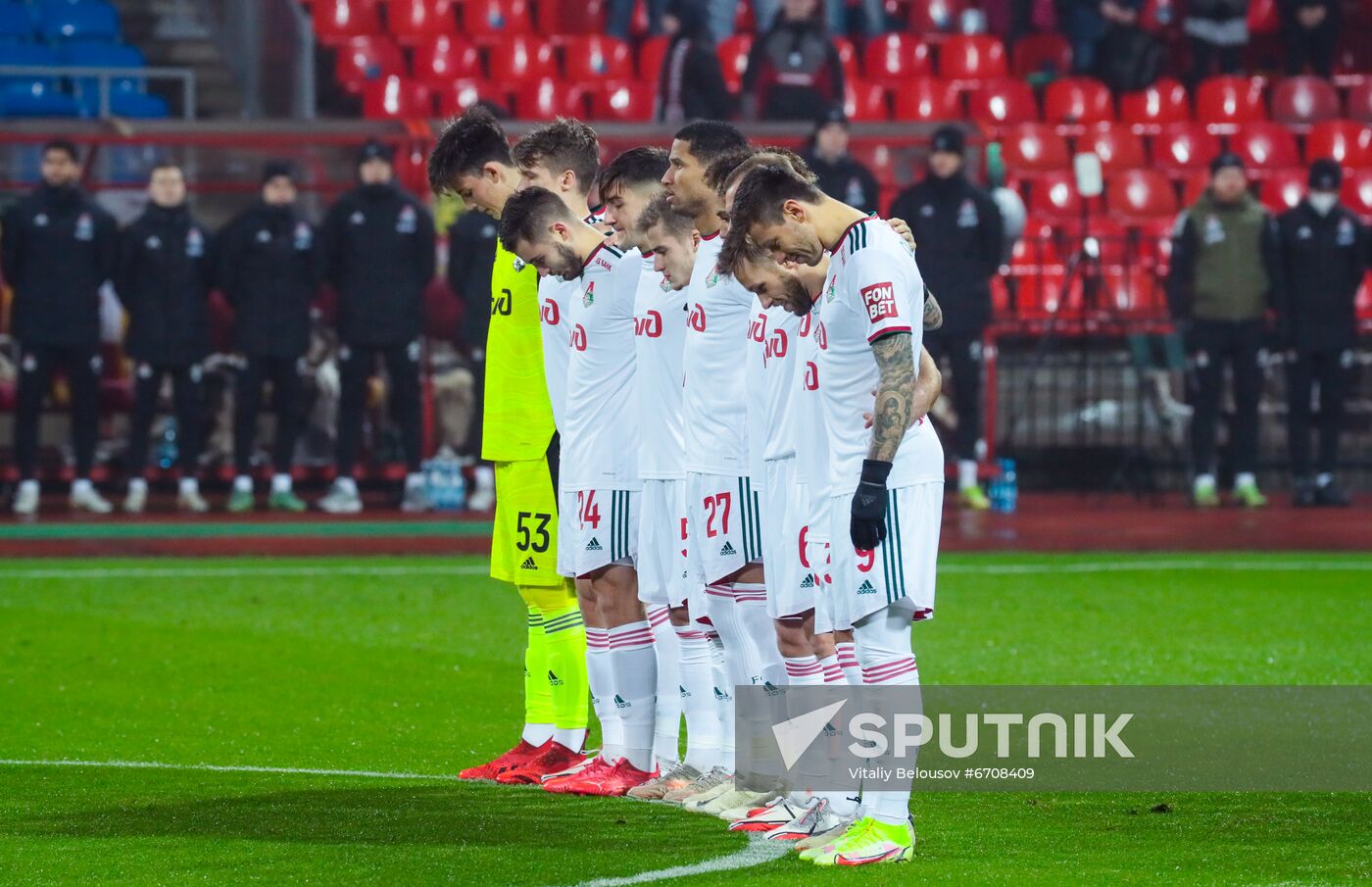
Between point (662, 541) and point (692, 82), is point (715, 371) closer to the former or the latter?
point (662, 541)

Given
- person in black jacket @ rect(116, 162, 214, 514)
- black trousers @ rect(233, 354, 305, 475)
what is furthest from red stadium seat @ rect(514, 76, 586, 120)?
person in black jacket @ rect(116, 162, 214, 514)

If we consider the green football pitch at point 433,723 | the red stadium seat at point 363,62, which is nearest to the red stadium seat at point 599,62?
the red stadium seat at point 363,62

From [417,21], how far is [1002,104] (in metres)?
6.13

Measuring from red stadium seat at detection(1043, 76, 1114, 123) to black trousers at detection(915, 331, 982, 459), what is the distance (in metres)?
6.08

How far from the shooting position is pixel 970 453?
1634cm

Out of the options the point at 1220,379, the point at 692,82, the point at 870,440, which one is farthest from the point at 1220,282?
the point at 870,440

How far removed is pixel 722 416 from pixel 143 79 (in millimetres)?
15155

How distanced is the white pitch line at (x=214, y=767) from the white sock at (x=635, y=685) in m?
0.69

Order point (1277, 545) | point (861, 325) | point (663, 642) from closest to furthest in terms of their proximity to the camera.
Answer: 1. point (861, 325)
2. point (663, 642)
3. point (1277, 545)

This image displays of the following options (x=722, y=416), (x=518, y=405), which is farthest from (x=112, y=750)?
(x=722, y=416)

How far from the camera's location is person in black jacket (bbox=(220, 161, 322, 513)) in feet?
51.5

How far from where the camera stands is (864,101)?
2109cm

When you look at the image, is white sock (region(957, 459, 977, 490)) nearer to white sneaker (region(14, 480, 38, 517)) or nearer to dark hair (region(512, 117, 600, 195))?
white sneaker (region(14, 480, 38, 517))

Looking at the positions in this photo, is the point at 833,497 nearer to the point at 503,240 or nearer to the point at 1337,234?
the point at 503,240
